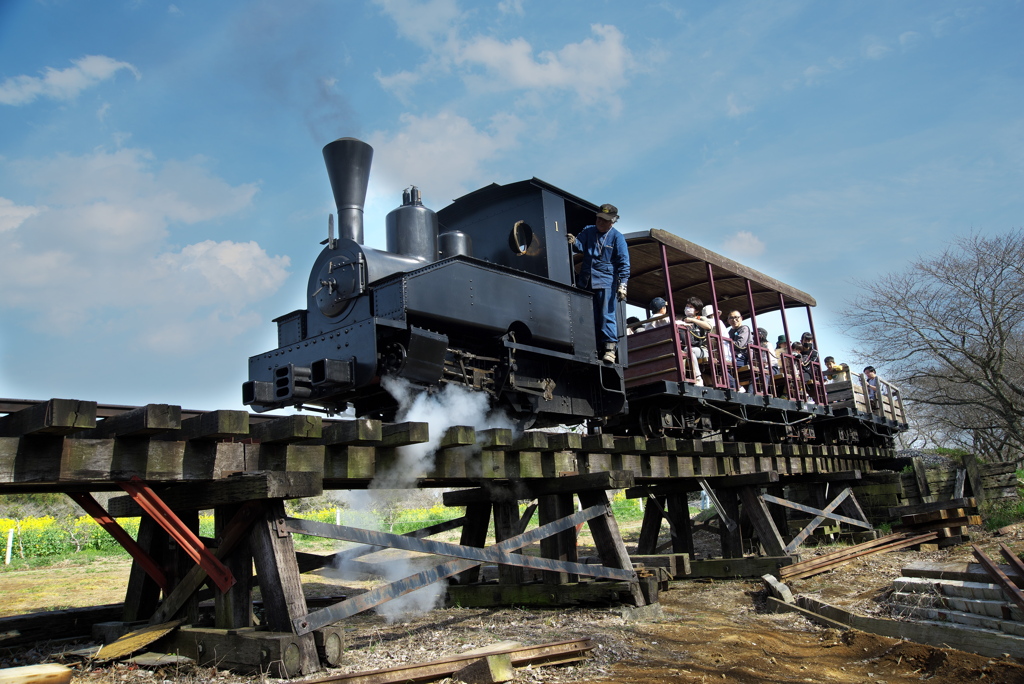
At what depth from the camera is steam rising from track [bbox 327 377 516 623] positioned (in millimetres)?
4864

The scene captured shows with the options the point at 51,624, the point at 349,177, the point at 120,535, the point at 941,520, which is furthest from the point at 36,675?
the point at 941,520

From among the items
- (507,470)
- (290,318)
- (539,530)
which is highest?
(290,318)

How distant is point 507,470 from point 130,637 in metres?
2.61

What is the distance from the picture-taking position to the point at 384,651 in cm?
452

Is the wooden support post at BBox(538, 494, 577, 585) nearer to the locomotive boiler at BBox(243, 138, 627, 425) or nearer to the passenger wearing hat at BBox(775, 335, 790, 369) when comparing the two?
the locomotive boiler at BBox(243, 138, 627, 425)

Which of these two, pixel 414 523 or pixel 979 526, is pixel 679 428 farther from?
pixel 414 523

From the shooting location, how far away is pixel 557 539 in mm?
6465

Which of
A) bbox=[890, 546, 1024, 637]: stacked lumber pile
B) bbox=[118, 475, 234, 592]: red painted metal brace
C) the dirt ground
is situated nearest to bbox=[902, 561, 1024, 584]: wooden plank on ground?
bbox=[890, 546, 1024, 637]: stacked lumber pile

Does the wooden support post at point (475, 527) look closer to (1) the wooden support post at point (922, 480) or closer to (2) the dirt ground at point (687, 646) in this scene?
(2) the dirt ground at point (687, 646)

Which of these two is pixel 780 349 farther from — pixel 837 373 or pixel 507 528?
pixel 507 528

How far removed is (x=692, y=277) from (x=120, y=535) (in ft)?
26.3

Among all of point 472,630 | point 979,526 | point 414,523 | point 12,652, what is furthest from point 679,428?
point 414,523

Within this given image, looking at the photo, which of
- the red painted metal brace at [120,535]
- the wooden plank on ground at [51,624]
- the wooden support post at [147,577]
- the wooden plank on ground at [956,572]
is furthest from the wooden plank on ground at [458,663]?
the wooden plank on ground at [956,572]

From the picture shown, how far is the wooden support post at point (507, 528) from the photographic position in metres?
6.54
